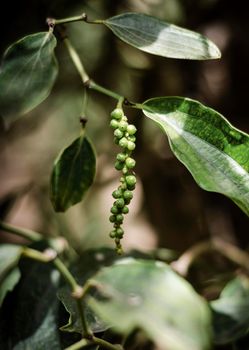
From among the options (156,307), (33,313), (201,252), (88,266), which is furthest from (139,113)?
(156,307)

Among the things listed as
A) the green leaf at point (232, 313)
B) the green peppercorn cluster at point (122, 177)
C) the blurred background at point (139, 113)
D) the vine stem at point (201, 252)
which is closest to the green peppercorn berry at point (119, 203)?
the green peppercorn cluster at point (122, 177)

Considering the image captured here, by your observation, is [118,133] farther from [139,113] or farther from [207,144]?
A: [139,113]

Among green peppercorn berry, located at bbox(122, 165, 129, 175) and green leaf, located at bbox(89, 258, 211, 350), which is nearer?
green leaf, located at bbox(89, 258, 211, 350)

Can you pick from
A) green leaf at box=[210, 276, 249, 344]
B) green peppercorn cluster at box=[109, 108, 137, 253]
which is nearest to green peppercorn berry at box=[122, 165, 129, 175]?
green peppercorn cluster at box=[109, 108, 137, 253]

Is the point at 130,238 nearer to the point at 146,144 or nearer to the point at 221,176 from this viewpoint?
the point at 146,144

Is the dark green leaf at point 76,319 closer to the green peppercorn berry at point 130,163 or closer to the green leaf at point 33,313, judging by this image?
the green leaf at point 33,313

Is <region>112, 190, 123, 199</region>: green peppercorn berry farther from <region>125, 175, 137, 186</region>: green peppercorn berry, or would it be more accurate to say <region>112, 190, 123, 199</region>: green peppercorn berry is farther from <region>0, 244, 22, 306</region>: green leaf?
<region>0, 244, 22, 306</region>: green leaf
